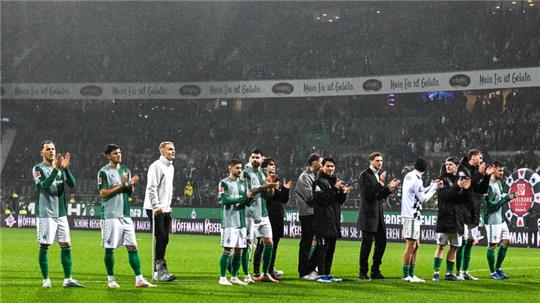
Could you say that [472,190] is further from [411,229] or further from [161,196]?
[161,196]

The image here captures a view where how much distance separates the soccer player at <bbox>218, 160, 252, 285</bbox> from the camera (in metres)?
15.6

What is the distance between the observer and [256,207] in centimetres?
1652

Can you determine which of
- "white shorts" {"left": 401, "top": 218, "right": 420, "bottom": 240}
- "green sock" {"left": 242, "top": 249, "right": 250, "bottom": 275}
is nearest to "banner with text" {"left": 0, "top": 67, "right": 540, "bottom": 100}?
"white shorts" {"left": 401, "top": 218, "right": 420, "bottom": 240}

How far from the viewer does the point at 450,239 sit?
56.3 ft

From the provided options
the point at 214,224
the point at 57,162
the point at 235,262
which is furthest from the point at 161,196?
the point at 214,224

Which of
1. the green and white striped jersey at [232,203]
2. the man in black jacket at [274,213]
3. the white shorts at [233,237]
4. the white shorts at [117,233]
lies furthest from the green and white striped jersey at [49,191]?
the man in black jacket at [274,213]

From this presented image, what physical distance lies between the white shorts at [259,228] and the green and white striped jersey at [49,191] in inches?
133

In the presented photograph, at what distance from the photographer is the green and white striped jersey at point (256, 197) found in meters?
16.5

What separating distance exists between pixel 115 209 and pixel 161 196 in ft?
6.59

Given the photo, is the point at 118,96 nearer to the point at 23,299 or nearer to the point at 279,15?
the point at 279,15

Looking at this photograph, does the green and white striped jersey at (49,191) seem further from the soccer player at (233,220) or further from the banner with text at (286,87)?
the banner with text at (286,87)

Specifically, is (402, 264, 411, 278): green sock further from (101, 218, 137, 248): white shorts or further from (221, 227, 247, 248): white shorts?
(101, 218, 137, 248): white shorts

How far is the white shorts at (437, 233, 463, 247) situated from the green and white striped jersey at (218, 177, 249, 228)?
378 centimetres

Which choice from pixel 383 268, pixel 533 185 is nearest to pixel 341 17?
pixel 533 185
